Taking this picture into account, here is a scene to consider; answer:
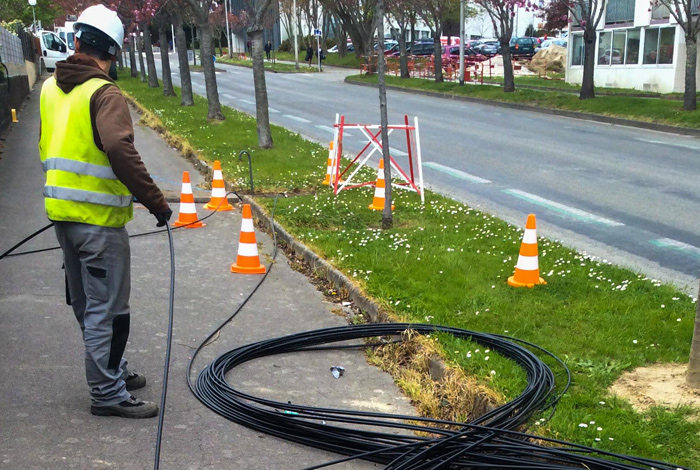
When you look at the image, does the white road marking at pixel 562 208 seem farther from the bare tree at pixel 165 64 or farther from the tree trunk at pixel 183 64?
the bare tree at pixel 165 64

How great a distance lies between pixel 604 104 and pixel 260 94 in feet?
43.0

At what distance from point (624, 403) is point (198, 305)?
354 centimetres

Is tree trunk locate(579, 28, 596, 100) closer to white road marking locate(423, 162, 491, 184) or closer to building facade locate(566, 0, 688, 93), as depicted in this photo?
building facade locate(566, 0, 688, 93)

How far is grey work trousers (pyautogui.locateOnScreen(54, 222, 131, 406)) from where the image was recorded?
4160mm

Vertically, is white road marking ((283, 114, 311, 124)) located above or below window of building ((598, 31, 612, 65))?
below

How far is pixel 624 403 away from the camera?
413 cm

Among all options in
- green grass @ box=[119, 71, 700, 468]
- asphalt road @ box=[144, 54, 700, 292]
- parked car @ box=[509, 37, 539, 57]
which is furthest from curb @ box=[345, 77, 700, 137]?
parked car @ box=[509, 37, 539, 57]

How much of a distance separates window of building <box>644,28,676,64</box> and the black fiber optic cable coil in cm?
2827

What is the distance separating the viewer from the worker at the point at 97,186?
4.06m

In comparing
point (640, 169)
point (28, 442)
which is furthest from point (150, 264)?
point (640, 169)

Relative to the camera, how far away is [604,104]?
77.5 ft

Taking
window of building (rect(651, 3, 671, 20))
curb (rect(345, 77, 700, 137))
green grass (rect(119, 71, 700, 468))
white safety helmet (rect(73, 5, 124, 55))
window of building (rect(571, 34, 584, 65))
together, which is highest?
window of building (rect(651, 3, 671, 20))

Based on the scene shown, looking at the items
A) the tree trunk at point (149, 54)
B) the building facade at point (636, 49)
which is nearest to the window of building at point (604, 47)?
the building facade at point (636, 49)

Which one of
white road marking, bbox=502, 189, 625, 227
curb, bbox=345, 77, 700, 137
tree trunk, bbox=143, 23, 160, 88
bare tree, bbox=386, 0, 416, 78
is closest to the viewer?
white road marking, bbox=502, 189, 625, 227
